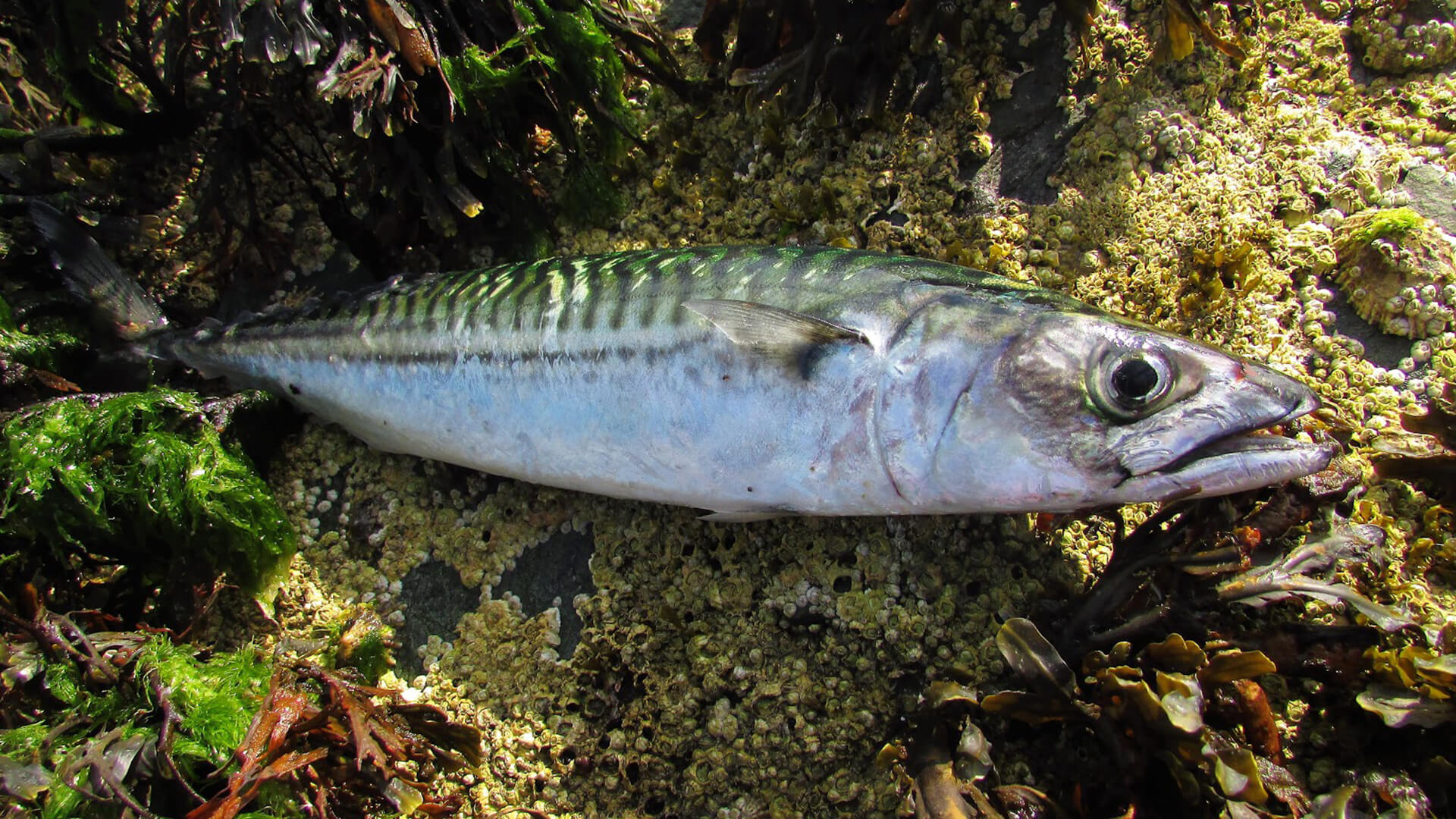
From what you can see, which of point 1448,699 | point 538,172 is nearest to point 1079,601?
point 1448,699

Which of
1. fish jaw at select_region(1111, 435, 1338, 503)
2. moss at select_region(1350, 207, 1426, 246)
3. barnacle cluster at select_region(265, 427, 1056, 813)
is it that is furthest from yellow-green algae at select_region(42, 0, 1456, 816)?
fish jaw at select_region(1111, 435, 1338, 503)

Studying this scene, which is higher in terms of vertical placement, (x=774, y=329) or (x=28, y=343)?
(x=774, y=329)

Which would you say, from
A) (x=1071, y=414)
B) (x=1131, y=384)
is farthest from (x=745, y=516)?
(x=1131, y=384)

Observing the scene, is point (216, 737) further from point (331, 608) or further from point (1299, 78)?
point (1299, 78)

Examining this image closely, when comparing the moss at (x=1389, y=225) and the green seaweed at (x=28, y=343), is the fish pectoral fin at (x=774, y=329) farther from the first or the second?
the green seaweed at (x=28, y=343)

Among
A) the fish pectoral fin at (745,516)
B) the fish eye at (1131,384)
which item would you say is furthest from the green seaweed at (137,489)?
the fish eye at (1131,384)

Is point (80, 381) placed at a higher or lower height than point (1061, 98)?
lower

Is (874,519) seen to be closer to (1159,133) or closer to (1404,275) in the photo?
(1159,133)
